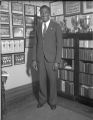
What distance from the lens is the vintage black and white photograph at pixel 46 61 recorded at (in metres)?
3.00

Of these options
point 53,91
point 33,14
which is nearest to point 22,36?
point 33,14

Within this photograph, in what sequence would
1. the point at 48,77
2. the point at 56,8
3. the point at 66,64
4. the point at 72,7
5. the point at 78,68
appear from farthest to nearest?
the point at 56,8 → the point at 72,7 → the point at 66,64 → the point at 78,68 → the point at 48,77

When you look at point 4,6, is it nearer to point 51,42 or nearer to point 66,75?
point 51,42

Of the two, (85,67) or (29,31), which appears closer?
(85,67)

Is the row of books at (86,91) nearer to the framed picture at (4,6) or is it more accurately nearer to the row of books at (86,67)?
the row of books at (86,67)

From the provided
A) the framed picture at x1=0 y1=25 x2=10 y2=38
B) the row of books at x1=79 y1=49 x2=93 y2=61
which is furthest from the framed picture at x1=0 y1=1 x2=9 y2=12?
the row of books at x1=79 y1=49 x2=93 y2=61

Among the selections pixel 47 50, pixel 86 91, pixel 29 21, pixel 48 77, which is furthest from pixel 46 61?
pixel 29 21

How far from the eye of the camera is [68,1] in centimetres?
402

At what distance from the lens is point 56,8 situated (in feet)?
14.1

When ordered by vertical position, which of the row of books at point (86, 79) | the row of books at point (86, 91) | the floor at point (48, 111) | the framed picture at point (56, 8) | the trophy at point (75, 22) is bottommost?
the floor at point (48, 111)

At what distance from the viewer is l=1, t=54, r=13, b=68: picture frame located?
351 cm

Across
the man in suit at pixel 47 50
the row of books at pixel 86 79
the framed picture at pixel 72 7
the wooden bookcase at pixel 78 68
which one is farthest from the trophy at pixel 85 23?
the row of books at pixel 86 79

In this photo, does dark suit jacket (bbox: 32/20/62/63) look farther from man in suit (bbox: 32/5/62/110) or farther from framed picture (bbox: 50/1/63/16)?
framed picture (bbox: 50/1/63/16)

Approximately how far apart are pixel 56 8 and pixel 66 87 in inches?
76.4
